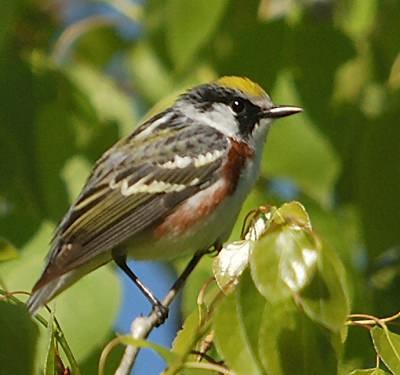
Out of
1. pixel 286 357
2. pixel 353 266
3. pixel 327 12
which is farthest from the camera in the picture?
pixel 327 12

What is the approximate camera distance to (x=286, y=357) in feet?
7.70

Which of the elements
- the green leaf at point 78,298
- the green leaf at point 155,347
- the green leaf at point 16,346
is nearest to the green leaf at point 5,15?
the green leaf at point 78,298

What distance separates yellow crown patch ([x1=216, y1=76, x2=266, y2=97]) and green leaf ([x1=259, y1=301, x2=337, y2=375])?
2143 mm

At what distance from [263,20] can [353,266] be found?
3.31 ft

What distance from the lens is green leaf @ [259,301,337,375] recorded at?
2338mm

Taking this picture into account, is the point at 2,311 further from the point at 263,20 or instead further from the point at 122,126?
the point at 122,126

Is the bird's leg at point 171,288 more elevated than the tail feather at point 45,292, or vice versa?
the tail feather at point 45,292

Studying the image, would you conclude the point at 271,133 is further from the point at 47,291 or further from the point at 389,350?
the point at 389,350

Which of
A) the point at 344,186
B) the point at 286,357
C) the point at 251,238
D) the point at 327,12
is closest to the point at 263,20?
the point at 344,186

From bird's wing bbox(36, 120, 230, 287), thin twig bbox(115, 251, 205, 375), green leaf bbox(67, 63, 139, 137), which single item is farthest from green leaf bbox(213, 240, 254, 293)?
green leaf bbox(67, 63, 139, 137)

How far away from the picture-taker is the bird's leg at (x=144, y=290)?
3.62 meters

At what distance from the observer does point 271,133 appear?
444 centimetres

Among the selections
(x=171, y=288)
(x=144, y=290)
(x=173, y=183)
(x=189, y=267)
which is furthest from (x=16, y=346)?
(x=173, y=183)

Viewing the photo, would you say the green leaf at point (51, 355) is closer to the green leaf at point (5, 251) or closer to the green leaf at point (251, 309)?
the green leaf at point (5, 251)
